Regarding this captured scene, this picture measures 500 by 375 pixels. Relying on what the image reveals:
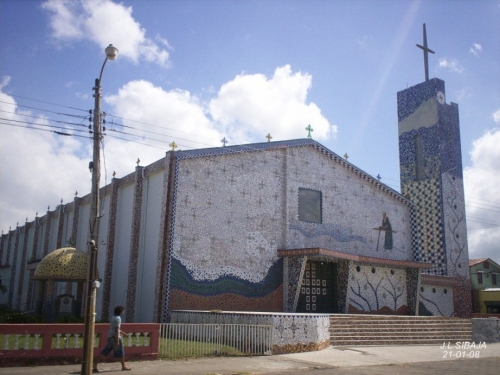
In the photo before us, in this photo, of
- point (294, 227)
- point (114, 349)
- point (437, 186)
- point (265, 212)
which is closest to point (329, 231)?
point (294, 227)

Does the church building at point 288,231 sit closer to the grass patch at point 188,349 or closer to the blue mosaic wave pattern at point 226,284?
the blue mosaic wave pattern at point 226,284

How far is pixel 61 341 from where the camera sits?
13.6m

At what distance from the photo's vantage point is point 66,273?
20844 mm

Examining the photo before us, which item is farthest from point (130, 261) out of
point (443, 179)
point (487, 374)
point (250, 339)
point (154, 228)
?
point (443, 179)

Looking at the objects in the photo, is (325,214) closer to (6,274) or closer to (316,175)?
(316,175)

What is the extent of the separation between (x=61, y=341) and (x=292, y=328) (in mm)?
→ 7354

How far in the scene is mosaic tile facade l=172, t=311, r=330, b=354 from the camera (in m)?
16.5

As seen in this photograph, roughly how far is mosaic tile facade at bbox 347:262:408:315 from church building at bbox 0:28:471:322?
0.07 m

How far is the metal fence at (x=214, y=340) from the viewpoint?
1501cm

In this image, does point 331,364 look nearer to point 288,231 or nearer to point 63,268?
point 288,231

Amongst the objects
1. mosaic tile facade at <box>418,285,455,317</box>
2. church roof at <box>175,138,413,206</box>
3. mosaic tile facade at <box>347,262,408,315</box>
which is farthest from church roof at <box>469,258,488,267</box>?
mosaic tile facade at <box>347,262,408,315</box>

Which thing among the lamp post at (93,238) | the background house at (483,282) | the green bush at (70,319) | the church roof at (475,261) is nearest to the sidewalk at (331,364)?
the lamp post at (93,238)

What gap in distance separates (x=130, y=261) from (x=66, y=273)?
3.59 m

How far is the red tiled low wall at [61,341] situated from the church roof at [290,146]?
9.79 metres
